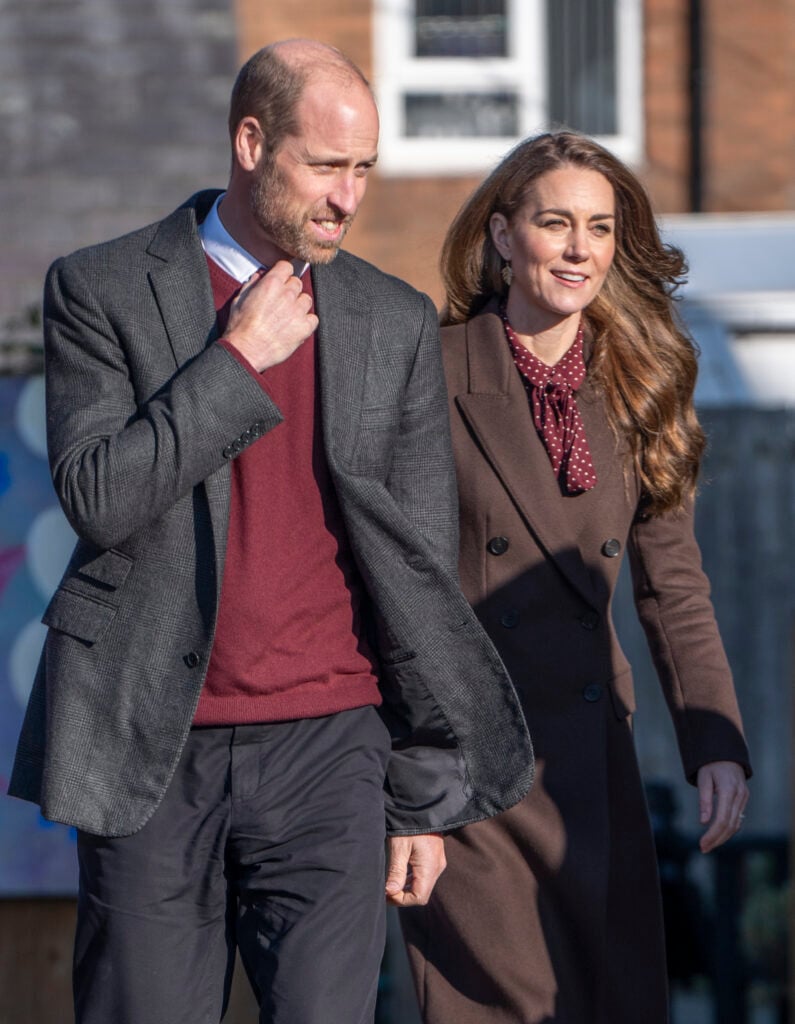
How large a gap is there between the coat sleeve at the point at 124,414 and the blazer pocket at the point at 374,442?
22cm

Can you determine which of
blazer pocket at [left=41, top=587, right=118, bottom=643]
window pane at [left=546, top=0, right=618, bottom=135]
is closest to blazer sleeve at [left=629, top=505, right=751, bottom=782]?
blazer pocket at [left=41, top=587, right=118, bottom=643]

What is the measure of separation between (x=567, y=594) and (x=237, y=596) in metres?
0.92

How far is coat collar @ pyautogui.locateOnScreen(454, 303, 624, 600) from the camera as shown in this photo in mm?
3525

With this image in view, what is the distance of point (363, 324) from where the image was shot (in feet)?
10.1

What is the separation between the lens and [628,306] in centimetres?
377

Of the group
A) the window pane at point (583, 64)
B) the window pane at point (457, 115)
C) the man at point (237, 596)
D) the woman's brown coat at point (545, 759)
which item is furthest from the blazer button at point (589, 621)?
the window pane at point (457, 115)

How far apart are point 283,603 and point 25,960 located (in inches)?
87.3

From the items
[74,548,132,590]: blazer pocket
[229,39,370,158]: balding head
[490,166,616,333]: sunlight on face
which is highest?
[229,39,370,158]: balding head

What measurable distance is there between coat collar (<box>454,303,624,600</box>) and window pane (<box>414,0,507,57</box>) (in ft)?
23.0

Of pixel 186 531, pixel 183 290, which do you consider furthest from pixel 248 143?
pixel 186 531

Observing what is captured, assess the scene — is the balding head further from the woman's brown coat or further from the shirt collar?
the woman's brown coat

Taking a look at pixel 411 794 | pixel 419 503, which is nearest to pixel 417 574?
pixel 419 503

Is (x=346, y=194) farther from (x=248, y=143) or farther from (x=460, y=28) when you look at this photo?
(x=460, y=28)

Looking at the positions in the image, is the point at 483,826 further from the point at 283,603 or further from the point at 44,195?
the point at 44,195
